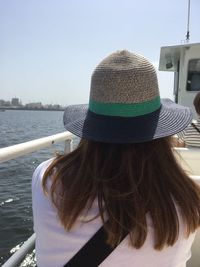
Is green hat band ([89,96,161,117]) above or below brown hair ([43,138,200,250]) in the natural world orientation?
above

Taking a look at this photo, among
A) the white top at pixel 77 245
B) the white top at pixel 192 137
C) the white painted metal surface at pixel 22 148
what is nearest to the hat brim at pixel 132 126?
the white top at pixel 77 245

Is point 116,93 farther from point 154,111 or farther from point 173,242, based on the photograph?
point 173,242

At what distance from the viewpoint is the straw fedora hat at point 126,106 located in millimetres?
1127

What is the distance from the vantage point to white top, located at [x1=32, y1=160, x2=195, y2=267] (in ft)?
3.80

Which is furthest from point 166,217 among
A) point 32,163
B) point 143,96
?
point 32,163

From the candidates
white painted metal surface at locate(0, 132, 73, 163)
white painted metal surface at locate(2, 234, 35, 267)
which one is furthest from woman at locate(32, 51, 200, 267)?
white painted metal surface at locate(2, 234, 35, 267)

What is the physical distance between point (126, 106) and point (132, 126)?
2.5 inches

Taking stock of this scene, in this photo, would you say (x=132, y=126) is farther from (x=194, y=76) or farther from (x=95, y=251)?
(x=194, y=76)

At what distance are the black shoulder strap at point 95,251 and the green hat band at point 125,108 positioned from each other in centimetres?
34

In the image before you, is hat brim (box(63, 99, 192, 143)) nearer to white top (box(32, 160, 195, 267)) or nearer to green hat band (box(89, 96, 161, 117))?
green hat band (box(89, 96, 161, 117))

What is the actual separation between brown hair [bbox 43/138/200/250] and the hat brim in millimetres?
49

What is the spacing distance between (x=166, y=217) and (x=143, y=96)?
1.20 ft

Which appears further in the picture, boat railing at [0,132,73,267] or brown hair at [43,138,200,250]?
boat railing at [0,132,73,267]

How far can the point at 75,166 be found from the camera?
3.98 feet
